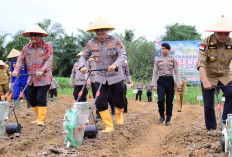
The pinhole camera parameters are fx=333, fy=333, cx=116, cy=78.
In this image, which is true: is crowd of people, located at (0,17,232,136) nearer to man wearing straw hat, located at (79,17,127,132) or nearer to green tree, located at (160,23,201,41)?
man wearing straw hat, located at (79,17,127,132)

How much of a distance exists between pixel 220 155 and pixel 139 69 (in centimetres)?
2965

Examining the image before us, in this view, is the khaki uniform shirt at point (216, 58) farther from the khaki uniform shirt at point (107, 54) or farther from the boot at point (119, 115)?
the boot at point (119, 115)

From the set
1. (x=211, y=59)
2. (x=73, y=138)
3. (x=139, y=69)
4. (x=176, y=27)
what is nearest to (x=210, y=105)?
(x=211, y=59)

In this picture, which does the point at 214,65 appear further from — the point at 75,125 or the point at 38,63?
the point at 38,63

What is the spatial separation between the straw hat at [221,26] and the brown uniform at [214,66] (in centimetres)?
29

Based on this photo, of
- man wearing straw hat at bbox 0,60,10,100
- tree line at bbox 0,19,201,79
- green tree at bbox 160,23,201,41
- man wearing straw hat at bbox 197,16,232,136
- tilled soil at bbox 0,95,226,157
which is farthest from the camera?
green tree at bbox 160,23,201,41

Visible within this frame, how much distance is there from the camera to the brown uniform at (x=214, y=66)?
199 inches

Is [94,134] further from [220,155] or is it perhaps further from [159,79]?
[159,79]

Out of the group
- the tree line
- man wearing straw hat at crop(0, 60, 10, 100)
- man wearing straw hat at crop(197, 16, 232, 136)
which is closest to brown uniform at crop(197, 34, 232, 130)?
man wearing straw hat at crop(197, 16, 232, 136)

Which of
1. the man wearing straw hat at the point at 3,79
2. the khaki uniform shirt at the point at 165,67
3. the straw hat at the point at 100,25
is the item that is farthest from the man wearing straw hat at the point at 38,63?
the man wearing straw hat at the point at 3,79

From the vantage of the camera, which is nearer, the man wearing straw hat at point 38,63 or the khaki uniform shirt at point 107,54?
the khaki uniform shirt at point 107,54

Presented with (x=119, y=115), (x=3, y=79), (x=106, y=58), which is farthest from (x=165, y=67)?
(x=3, y=79)

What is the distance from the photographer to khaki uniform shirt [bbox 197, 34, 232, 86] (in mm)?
5059

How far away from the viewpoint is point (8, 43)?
112ft
